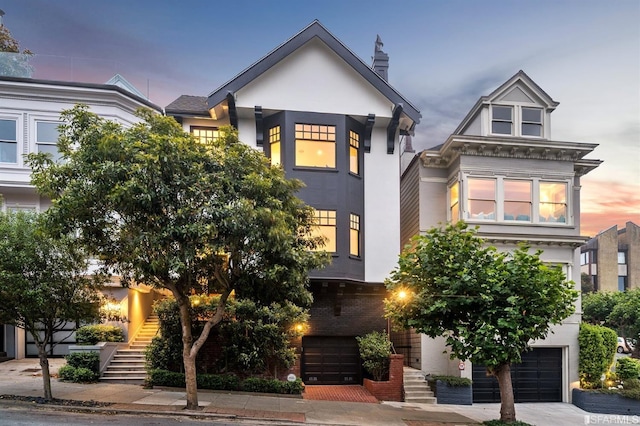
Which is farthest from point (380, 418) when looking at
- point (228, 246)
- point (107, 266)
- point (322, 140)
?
point (322, 140)

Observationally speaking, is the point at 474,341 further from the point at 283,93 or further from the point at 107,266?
the point at 283,93

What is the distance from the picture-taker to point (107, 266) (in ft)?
49.1

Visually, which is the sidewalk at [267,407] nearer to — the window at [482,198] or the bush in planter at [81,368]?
the bush in planter at [81,368]

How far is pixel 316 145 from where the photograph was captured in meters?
21.3

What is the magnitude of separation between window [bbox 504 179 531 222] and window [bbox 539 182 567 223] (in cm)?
69

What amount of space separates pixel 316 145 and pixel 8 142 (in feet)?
42.7

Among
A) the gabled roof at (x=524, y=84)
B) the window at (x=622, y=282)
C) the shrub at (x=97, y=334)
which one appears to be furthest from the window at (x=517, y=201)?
the window at (x=622, y=282)

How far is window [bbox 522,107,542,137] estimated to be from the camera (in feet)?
75.7

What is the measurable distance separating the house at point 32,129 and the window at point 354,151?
9.85 metres

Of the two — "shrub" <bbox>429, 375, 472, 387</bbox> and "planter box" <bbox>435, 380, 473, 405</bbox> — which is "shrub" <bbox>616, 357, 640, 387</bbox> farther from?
"planter box" <bbox>435, 380, 473, 405</bbox>

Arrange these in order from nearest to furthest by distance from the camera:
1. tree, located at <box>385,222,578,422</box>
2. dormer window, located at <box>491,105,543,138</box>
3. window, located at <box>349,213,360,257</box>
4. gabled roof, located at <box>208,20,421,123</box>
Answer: tree, located at <box>385,222,578,422</box> < gabled roof, located at <box>208,20,421,123</box> < window, located at <box>349,213,360,257</box> < dormer window, located at <box>491,105,543,138</box>

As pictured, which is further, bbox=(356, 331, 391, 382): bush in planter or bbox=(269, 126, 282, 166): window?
bbox=(269, 126, 282, 166): window

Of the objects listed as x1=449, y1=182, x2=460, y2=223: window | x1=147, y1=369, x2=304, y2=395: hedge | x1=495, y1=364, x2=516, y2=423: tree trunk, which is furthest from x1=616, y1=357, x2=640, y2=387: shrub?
x1=147, y1=369, x2=304, y2=395: hedge

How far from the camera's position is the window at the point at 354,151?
21.8 m
